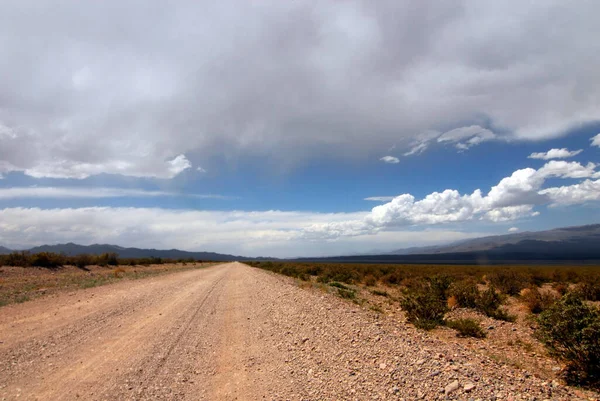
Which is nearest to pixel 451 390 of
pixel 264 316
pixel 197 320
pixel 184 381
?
pixel 184 381

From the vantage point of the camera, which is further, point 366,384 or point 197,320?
point 197,320

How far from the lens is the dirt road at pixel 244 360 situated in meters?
5.90

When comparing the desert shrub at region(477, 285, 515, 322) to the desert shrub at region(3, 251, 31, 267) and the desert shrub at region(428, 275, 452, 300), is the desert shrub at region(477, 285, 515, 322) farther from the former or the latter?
the desert shrub at region(3, 251, 31, 267)

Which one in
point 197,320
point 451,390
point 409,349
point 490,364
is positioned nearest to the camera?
point 451,390

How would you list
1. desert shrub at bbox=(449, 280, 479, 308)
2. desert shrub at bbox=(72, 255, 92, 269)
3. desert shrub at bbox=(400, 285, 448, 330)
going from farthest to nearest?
desert shrub at bbox=(72, 255, 92, 269), desert shrub at bbox=(449, 280, 479, 308), desert shrub at bbox=(400, 285, 448, 330)

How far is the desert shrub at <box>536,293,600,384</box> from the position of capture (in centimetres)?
656

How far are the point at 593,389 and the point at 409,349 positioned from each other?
323 centimetres

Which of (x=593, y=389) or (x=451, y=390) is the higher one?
(x=451, y=390)

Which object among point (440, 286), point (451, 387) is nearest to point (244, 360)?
point (451, 387)

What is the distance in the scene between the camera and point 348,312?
11148 millimetres

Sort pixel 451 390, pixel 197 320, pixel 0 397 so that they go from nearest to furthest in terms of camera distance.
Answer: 1. pixel 451 390
2. pixel 0 397
3. pixel 197 320

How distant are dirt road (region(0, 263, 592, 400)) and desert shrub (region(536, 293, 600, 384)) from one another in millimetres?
1643

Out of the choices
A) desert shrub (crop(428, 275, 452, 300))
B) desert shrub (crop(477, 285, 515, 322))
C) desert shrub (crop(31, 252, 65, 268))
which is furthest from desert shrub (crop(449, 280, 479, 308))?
desert shrub (crop(31, 252, 65, 268))

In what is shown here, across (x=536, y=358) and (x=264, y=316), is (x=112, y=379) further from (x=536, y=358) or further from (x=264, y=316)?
(x=536, y=358)
